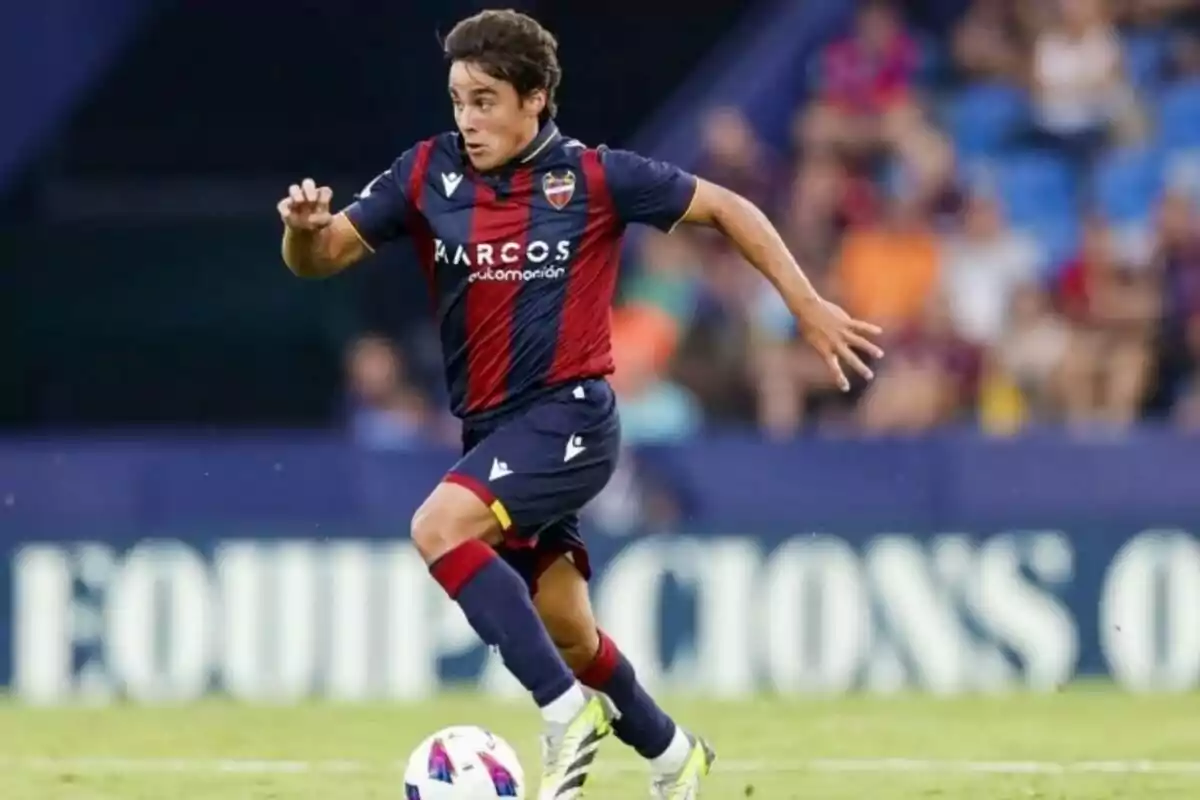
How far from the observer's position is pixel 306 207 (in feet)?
25.3

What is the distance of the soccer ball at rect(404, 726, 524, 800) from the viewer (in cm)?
751

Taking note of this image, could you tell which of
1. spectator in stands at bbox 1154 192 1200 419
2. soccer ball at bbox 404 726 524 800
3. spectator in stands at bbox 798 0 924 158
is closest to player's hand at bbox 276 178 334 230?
soccer ball at bbox 404 726 524 800

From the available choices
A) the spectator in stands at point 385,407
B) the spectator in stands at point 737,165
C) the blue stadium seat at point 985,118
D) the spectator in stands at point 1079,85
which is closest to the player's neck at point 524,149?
the spectator in stands at point 385,407

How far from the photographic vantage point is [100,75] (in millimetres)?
18250

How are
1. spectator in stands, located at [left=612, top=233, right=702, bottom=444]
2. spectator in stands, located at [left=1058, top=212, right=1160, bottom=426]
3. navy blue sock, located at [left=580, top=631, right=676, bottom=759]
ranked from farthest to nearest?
spectator in stands, located at [left=1058, top=212, right=1160, bottom=426], spectator in stands, located at [left=612, top=233, right=702, bottom=444], navy blue sock, located at [left=580, top=631, right=676, bottom=759]

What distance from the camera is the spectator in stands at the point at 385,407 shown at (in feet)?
48.9

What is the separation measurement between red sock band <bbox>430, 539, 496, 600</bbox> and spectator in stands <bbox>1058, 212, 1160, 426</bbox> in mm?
7281

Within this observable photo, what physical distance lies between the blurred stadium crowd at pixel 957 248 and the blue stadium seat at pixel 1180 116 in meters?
0.01

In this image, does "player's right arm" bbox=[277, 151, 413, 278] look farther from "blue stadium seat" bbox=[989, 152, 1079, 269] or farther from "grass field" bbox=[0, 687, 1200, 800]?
"blue stadium seat" bbox=[989, 152, 1079, 269]

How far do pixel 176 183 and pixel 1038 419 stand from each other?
21.4 ft

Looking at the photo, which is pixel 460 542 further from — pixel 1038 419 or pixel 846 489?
pixel 1038 419

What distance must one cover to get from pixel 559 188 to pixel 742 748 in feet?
9.91

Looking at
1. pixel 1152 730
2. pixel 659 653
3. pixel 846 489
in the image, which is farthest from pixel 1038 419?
pixel 1152 730

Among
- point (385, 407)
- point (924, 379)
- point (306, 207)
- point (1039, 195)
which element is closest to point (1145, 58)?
point (1039, 195)
